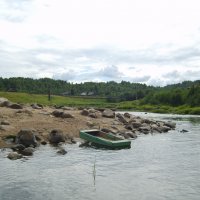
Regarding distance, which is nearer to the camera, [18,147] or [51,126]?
[18,147]

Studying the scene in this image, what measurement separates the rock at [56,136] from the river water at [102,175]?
287 cm

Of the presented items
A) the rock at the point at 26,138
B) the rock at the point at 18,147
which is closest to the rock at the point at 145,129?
the rock at the point at 26,138

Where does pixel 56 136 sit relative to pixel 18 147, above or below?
above

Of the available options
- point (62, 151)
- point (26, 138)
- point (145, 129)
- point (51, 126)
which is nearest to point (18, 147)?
point (26, 138)

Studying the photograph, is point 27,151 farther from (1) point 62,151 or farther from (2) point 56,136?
(2) point 56,136

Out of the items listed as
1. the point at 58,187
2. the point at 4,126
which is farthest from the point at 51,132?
the point at 58,187

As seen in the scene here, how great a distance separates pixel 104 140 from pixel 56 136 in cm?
561

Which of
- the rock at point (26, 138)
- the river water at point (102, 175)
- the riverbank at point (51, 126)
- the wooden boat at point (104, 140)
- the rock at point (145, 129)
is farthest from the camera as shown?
the rock at point (145, 129)

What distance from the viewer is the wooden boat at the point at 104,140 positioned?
42253 millimetres

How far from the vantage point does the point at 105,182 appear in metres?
26.8

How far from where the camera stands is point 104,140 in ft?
142

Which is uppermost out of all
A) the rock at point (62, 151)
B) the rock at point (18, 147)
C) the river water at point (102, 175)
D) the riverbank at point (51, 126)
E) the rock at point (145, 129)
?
the riverbank at point (51, 126)

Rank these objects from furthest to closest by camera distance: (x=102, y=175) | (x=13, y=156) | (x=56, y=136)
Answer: (x=56, y=136), (x=13, y=156), (x=102, y=175)

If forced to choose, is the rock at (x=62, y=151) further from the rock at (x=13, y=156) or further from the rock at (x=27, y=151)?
the rock at (x=13, y=156)
